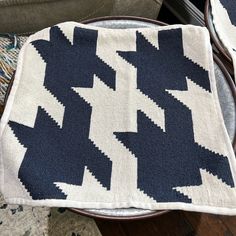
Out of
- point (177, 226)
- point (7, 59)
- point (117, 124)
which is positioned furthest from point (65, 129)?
point (177, 226)

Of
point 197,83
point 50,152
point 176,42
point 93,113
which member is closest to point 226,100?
point 197,83

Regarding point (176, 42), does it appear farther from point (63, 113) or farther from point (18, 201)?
point (18, 201)

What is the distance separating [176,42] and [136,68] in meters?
0.12

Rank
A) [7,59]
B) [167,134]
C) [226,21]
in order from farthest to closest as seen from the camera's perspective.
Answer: [7,59], [226,21], [167,134]

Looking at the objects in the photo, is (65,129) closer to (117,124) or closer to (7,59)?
(117,124)

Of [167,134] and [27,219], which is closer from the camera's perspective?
[167,134]

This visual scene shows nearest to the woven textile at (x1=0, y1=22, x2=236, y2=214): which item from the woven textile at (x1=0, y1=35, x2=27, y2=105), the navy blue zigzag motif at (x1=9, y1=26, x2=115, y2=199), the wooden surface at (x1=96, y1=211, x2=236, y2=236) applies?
the navy blue zigzag motif at (x1=9, y1=26, x2=115, y2=199)

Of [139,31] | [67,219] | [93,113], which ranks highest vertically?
[139,31]

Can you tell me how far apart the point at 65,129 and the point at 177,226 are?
493mm

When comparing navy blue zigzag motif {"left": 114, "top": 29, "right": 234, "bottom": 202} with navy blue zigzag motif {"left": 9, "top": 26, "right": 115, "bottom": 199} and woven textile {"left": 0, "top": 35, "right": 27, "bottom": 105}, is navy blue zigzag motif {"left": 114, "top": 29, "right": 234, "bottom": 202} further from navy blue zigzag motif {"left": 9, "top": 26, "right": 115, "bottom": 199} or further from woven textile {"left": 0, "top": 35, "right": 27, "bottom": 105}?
woven textile {"left": 0, "top": 35, "right": 27, "bottom": 105}

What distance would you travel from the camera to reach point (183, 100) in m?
0.83

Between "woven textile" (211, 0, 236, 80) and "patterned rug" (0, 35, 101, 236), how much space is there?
22.5 inches

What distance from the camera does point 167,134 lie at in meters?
0.79

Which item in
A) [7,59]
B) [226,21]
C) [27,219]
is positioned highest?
[226,21]
